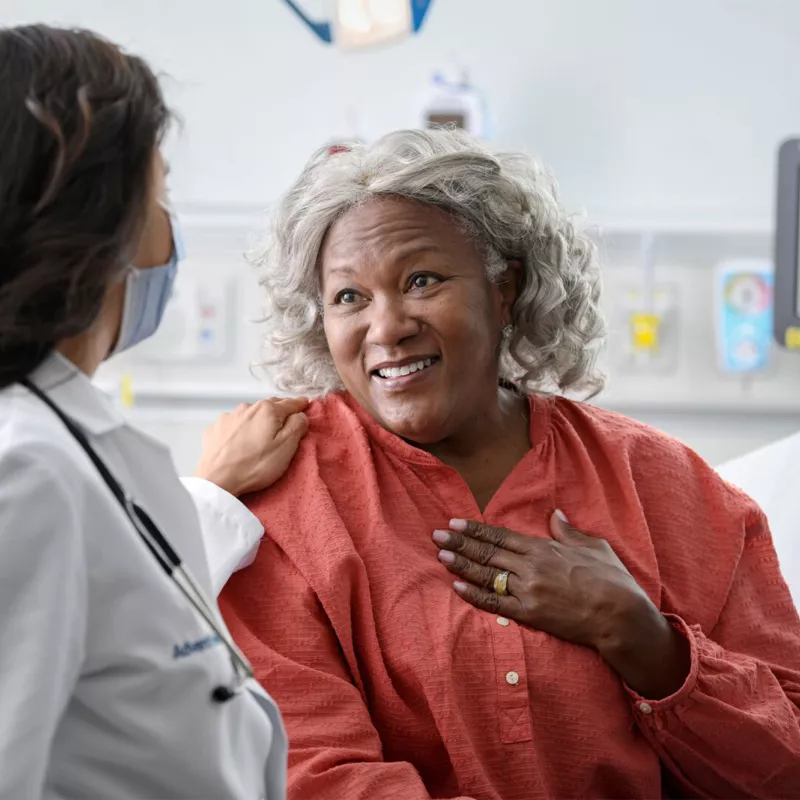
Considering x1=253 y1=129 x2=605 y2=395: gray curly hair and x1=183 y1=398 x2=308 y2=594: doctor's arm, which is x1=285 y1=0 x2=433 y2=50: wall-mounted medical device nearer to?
x1=253 y1=129 x2=605 y2=395: gray curly hair

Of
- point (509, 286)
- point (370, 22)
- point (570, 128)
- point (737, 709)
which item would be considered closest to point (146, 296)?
point (509, 286)

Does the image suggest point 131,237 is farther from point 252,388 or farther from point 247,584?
point 252,388

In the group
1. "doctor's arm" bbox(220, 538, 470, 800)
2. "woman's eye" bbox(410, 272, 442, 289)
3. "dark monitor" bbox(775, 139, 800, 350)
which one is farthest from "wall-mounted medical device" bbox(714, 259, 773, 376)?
"doctor's arm" bbox(220, 538, 470, 800)

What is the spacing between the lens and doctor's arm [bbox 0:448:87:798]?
0.79 m

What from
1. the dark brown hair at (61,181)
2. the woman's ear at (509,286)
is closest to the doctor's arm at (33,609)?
the dark brown hair at (61,181)

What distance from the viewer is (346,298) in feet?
5.37

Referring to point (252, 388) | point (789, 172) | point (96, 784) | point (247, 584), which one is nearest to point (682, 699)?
point (247, 584)

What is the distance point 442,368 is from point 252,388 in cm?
155

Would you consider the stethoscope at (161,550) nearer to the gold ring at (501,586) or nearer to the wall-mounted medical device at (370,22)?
the gold ring at (501,586)

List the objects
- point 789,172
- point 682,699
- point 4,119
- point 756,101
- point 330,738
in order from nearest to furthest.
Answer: point 4,119 < point 330,738 < point 682,699 < point 789,172 < point 756,101

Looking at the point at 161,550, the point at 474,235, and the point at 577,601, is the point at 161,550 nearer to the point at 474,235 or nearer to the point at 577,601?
the point at 577,601

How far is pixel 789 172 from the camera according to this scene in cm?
254

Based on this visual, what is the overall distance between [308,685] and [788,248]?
1769 mm

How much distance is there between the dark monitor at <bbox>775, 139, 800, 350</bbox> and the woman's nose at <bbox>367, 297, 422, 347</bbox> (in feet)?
4.42
